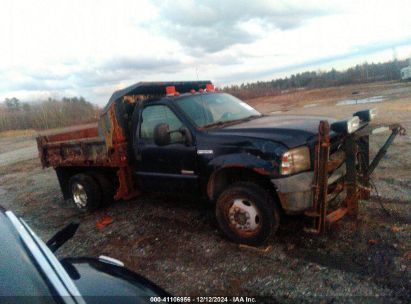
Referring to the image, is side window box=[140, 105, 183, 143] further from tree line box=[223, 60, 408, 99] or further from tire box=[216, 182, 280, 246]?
tree line box=[223, 60, 408, 99]

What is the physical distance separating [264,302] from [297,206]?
3.72ft

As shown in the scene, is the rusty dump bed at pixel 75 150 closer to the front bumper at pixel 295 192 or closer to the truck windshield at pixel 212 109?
the truck windshield at pixel 212 109

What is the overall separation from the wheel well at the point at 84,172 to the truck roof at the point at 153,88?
1255mm

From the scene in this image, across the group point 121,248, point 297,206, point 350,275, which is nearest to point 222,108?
point 297,206

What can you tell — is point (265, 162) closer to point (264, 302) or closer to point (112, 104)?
point (264, 302)

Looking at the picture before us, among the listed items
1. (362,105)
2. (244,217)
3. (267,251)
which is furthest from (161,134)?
(362,105)

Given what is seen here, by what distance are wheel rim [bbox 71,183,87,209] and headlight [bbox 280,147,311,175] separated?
4.11m

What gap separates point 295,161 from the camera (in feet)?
13.0

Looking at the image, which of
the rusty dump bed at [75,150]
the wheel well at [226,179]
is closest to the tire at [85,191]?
the rusty dump bed at [75,150]

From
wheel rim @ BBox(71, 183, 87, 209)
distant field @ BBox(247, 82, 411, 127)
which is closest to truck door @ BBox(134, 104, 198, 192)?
wheel rim @ BBox(71, 183, 87, 209)

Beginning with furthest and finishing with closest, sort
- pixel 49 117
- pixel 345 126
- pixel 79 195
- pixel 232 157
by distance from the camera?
1. pixel 49 117
2. pixel 79 195
3. pixel 232 157
4. pixel 345 126

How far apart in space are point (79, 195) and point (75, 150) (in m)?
0.90

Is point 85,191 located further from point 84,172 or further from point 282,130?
point 282,130

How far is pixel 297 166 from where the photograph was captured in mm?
3973
